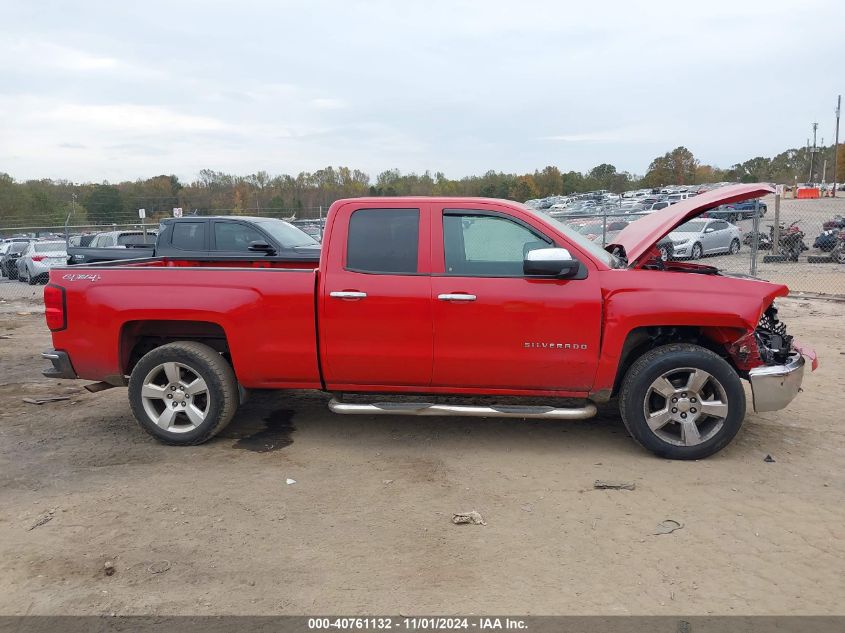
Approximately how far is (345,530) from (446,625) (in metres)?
1.03

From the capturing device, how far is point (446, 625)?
9.68ft

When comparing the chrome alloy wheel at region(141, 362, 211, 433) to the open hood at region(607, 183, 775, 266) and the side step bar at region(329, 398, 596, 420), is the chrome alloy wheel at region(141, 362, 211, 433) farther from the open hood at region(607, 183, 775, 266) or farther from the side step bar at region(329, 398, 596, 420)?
the open hood at region(607, 183, 775, 266)

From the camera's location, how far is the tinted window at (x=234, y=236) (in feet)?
37.7

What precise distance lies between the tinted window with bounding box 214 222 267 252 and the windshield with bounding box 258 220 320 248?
0.22 metres

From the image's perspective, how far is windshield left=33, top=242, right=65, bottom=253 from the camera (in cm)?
2006

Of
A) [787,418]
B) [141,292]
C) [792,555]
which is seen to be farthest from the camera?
[787,418]

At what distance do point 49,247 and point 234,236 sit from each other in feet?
39.0

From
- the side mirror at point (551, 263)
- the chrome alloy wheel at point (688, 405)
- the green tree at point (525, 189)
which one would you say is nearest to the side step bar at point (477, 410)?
the chrome alloy wheel at point (688, 405)

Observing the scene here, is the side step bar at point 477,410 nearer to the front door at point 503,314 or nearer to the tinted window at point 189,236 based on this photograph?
the front door at point 503,314

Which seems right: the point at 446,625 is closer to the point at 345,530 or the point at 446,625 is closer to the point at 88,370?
the point at 345,530

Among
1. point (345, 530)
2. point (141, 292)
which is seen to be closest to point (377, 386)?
point (345, 530)

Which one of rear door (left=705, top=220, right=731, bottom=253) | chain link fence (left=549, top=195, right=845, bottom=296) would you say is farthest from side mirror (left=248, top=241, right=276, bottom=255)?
rear door (left=705, top=220, right=731, bottom=253)

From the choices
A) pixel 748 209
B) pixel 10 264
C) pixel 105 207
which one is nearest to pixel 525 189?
pixel 748 209

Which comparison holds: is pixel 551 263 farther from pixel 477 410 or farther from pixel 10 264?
pixel 10 264
